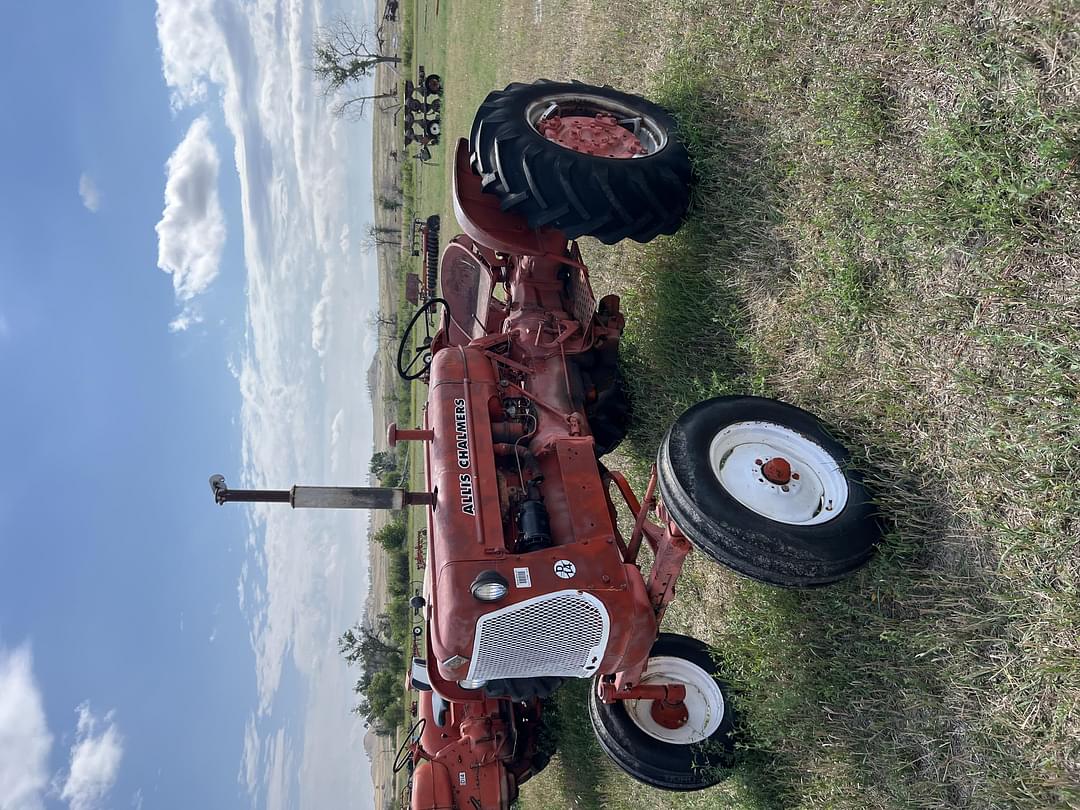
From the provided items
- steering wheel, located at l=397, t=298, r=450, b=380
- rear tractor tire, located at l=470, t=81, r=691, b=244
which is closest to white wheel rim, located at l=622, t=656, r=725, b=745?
steering wheel, located at l=397, t=298, r=450, b=380

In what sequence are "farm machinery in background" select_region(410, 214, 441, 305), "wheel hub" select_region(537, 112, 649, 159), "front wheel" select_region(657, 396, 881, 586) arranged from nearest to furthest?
"front wheel" select_region(657, 396, 881, 586), "wheel hub" select_region(537, 112, 649, 159), "farm machinery in background" select_region(410, 214, 441, 305)

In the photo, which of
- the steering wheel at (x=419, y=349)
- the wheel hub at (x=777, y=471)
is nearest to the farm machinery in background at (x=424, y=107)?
the steering wheel at (x=419, y=349)

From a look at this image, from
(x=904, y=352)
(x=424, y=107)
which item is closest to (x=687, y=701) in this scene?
(x=904, y=352)

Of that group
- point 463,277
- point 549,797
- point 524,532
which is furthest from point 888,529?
point 549,797

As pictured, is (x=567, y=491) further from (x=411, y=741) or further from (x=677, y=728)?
(x=411, y=741)

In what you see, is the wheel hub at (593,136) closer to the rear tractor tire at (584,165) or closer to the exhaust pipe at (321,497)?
the rear tractor tire at (584,165)

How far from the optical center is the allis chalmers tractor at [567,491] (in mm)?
3500

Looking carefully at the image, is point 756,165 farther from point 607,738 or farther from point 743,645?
point 607,738

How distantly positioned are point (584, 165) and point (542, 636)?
2.92 metres

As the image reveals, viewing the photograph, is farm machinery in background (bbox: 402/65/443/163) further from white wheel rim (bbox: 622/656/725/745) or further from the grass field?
white wheel rim (bbox: 622/656/725/745)

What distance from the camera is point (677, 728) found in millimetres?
4766

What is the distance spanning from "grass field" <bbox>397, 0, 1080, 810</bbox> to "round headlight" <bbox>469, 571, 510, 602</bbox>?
6.15 feet

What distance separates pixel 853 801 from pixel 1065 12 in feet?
12.6

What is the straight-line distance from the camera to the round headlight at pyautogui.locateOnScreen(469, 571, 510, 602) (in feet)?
11.2
